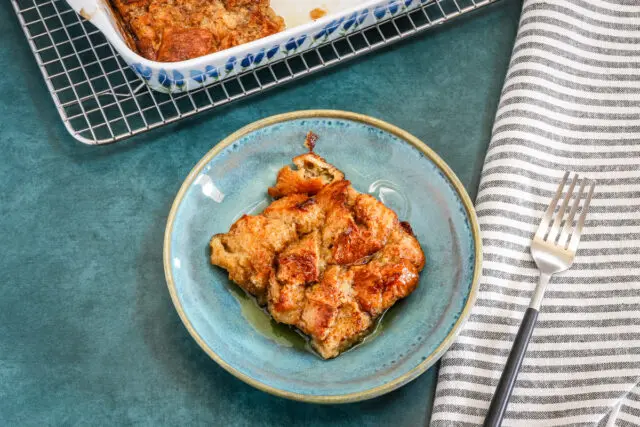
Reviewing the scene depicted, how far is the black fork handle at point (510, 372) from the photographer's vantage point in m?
Answer: 1.73

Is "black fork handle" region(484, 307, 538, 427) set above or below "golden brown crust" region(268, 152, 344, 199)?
below

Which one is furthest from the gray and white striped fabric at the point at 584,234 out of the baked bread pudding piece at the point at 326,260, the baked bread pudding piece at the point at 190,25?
the baked bread pudding piece at the point at 190,25

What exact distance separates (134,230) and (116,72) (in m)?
0.54

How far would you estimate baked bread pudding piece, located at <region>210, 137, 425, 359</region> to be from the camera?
5.90 feet

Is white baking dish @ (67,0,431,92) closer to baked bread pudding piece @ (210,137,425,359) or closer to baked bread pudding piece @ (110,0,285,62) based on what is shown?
baked bread pudding piece @ (110,0,285,62)

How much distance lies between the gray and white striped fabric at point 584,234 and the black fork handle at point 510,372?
102mm

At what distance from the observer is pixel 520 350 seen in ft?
5.87

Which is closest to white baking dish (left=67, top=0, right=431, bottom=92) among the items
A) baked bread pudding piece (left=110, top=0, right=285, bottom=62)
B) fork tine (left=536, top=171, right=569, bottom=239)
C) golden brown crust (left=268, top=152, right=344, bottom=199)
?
baked bread pudding piece (left=110, top=0, right=285, bottom=62)

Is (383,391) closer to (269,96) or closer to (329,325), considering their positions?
(329,325)

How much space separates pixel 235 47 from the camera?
2.02 metres

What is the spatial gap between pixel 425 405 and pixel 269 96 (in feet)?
3.47

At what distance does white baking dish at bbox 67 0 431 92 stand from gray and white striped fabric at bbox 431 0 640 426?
477mm

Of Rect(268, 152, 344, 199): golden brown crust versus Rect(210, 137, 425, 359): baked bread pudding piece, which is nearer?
Rect(210, 137, 425, 359): baked bread pudding piece

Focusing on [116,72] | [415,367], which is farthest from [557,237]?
[116,72]
